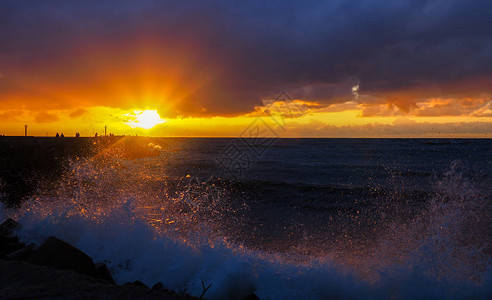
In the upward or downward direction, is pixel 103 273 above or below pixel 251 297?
above

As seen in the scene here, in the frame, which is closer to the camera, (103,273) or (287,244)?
(103,273)

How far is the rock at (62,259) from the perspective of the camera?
4.63m

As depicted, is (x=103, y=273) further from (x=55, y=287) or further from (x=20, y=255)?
(x=55, y=287)

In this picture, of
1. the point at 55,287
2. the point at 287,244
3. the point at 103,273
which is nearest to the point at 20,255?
the point at 103,273

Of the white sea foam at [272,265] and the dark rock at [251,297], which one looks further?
the white sea foam at [272,265]

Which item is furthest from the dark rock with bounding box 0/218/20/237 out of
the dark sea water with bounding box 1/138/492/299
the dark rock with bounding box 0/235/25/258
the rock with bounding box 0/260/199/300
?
the rock with bounding box 0/260/199/300

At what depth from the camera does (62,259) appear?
15.5 ft

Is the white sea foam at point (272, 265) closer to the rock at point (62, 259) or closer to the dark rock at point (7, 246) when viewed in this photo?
the dark rock at point (7, 246)

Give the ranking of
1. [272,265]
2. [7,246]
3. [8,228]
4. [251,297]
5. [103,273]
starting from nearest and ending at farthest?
1. [251,297]
2. [103,273]
3. [272,265]
4. [7,246]
5. [8,228]

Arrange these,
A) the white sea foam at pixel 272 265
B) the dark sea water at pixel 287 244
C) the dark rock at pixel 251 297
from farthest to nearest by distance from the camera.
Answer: the dark sea water at pixel 287 244 < the white sea foam at pixel 272 265 < the dark rock at pixel 251 297

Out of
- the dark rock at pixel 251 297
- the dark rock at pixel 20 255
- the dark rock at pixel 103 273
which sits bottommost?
the dark rock at pixel 251 297

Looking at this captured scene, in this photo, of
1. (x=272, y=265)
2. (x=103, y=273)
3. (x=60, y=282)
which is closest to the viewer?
(x=60, y=282)

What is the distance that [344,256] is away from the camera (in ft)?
23.4

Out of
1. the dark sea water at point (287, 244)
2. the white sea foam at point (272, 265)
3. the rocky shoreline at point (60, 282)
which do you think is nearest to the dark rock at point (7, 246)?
the white sea foam at point (272, 265)
